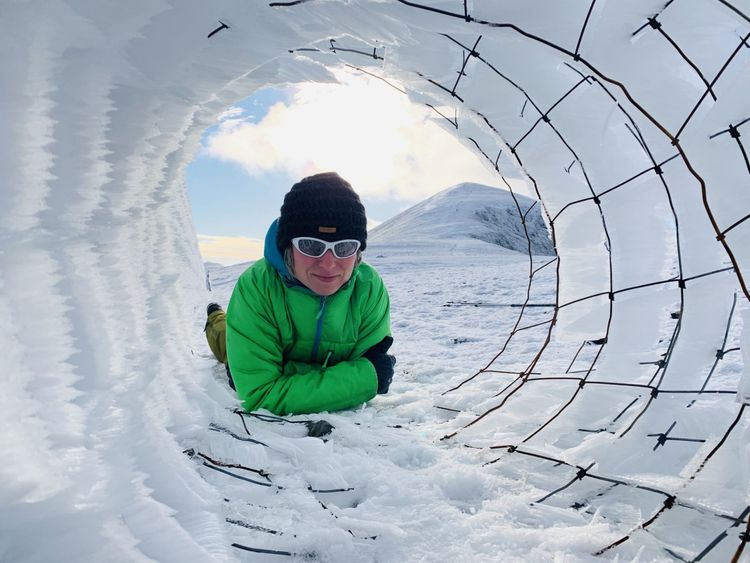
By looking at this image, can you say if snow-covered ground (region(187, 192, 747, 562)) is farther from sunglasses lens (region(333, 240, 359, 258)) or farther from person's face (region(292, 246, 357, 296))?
sunglasses lens (region(333, 240, 359, 258))

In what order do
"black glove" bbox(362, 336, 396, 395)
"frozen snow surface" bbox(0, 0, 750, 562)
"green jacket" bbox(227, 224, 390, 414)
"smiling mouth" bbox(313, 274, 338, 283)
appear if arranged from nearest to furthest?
1. "frozen snow surface" bbox(0, 0, 750, 562)
2. "green jacket" bbox(227, 224, 390, 414)
3. "smiling mouth" bbox(313, 274, 338, 283)
4. "black glove" bbox(362, 336, 396, 395)

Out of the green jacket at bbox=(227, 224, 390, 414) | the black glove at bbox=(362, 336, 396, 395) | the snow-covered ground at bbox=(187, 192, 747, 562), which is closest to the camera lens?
the snow-covered ground at bbox=(187, 192, 747, 562)

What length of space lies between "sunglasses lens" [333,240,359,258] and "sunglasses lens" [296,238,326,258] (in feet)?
0.16

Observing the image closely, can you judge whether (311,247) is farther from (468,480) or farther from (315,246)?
(468,480)

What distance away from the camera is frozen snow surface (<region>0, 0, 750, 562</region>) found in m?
0.63

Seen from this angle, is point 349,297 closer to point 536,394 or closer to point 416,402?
point 416,402

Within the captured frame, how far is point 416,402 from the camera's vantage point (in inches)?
76.8

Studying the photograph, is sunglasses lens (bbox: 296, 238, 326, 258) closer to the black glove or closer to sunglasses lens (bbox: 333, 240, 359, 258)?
sunglasses lens (bbox: 333, 240, 359, 258)

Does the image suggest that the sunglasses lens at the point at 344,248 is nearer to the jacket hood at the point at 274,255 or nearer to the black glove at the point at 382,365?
the jacket hood at the point at 274,255

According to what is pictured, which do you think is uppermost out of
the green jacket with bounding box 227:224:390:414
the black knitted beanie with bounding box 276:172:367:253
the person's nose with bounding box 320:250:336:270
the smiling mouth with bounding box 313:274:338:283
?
the black knitted beanie with bounding box 276:172:367:253

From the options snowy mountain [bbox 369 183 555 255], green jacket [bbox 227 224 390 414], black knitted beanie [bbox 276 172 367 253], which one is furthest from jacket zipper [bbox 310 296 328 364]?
snowy mountain [bbox 369 183 555 255]

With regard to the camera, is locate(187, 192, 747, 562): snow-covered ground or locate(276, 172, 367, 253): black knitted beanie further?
locate(276, 172, 367, 253): black knitted beanie

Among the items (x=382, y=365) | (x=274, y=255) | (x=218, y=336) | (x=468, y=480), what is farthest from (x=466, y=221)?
(x=468, y=480)

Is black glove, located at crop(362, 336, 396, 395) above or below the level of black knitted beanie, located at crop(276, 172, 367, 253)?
below
